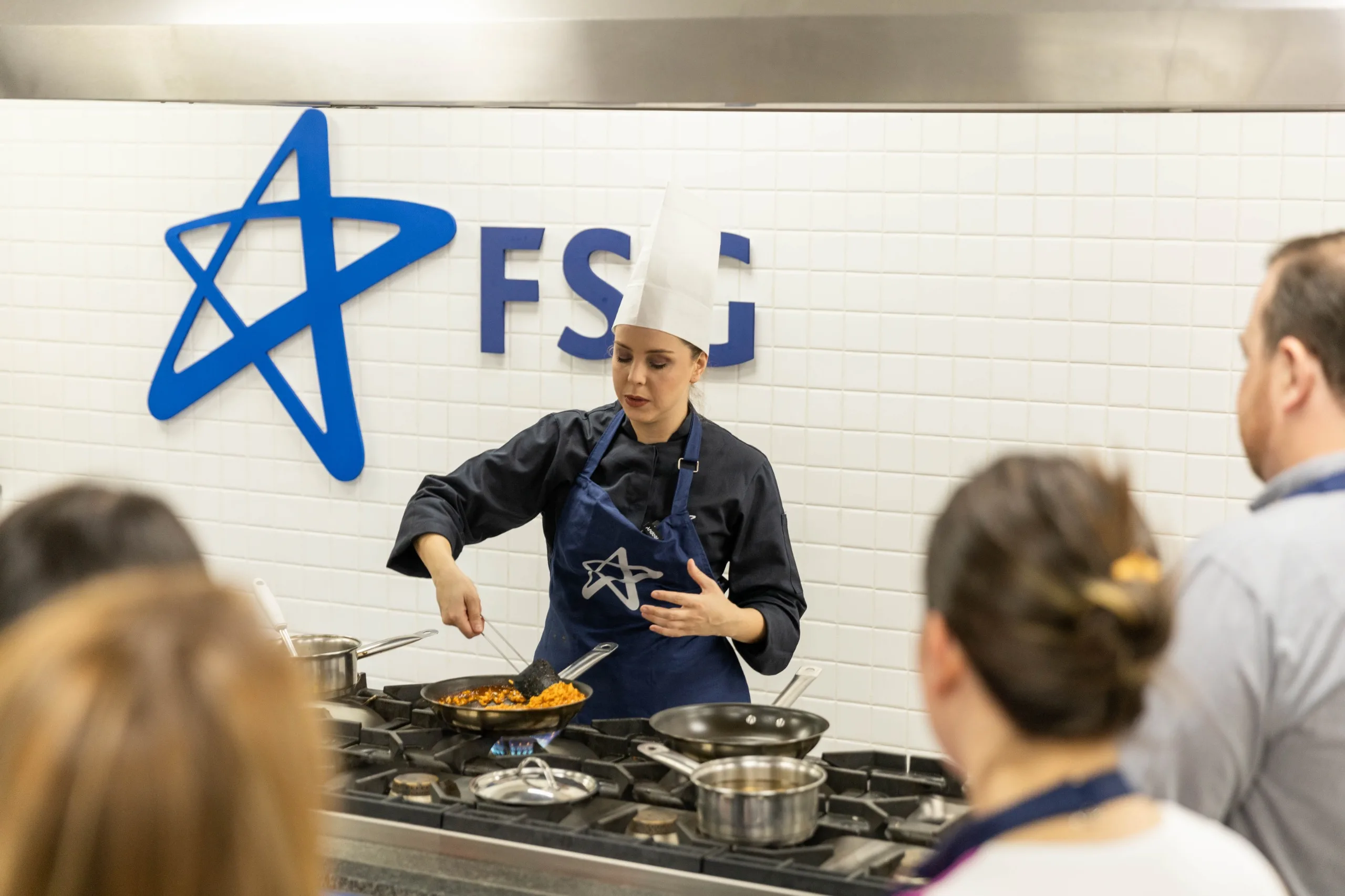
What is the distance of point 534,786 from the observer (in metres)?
2.18

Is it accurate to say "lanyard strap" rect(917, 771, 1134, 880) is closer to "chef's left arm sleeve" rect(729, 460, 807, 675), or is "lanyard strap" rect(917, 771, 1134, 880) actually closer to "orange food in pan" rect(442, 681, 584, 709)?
"orange food in pan" rect(442, 681, 584, 709)

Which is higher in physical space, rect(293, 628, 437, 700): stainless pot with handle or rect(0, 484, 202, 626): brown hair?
rect(0, 484, 202, 626): brown hair

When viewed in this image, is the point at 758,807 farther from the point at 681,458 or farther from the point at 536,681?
the point at 681,458

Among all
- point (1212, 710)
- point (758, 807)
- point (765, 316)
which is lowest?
point (758, 807)

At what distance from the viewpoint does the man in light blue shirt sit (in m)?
1.47

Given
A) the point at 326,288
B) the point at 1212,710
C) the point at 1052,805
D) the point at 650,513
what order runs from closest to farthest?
the point at 1052,805
the point at 1212,710
the point at 650,513
the point at 326,288

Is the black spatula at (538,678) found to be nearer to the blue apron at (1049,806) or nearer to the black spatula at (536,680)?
the black spatula at (536,680)

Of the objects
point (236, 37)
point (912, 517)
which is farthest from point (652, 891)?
point (912, 517)

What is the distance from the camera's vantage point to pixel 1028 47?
150 centimetres

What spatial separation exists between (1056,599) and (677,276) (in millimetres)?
2009

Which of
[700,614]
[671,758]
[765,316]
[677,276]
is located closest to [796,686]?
[700,614]

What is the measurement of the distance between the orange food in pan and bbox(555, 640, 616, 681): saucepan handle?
0.06 meters

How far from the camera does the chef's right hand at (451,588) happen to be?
2765mm

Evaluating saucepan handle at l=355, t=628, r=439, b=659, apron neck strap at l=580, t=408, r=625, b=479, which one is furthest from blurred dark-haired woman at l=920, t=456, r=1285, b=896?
apron neck strap at l=580, t=408, r=625, b=479
